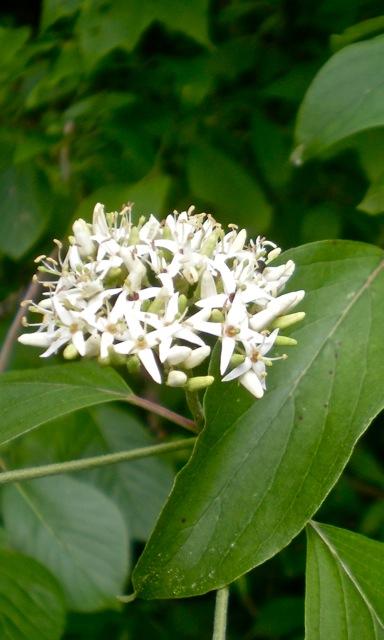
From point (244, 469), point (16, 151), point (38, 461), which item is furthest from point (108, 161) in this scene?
point (244, 469)

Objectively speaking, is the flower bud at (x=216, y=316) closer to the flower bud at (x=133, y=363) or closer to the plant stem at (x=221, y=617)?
the flower bud at (x=133, y=363)

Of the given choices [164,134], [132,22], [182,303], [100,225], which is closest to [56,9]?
[132,22]

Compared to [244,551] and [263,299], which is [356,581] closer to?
[244,551]

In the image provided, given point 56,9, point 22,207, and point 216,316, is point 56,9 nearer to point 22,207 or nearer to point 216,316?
point 22,207

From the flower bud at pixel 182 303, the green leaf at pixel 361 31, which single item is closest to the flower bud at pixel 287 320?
the flower bud at pixel 182 303

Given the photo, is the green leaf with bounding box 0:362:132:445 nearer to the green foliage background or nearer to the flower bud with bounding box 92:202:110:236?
the flower bud with bounding box 92:202:110:236
